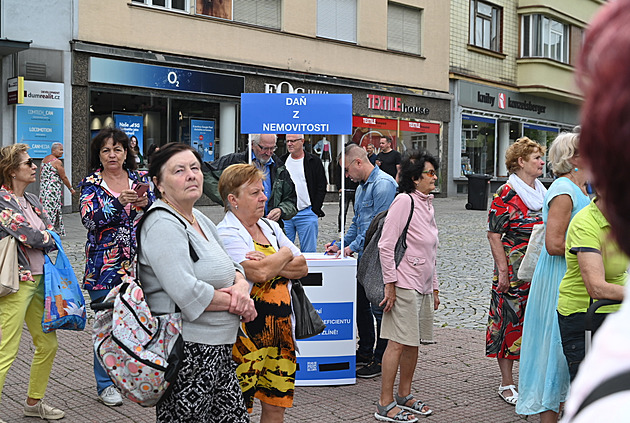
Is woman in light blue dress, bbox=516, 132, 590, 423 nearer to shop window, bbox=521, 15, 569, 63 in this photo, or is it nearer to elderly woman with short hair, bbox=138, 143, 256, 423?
elderly woman with short hair, bbox=138, 143, 256, 423

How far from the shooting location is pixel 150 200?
5.31m

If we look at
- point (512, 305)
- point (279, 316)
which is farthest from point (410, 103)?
point (279, 316)

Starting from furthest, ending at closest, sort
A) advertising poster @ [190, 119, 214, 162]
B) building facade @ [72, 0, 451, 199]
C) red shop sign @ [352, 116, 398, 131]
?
red shop sign @ [352, 116, 398, 131] < advertising poster @ [190, 119, 214, 162] < building facade @ [72, 0, 451, 199]

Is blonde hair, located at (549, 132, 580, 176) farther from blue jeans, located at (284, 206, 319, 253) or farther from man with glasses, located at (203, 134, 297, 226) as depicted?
blue jeans, located at (284, 206, 319, 253)

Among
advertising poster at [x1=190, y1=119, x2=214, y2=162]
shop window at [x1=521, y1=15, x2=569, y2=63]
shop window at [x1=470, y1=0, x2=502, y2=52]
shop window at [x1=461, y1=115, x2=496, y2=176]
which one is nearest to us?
advertising poster at [x1=190, y1=119, x2=214, y2=162]

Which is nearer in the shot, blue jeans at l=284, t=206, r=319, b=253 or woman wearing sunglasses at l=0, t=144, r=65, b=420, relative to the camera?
woman wearing sunglasses at l=0, t=144, r=65, b=420

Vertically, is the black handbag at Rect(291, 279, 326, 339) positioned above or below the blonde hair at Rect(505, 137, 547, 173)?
below

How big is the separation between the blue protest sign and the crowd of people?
1.80 feet

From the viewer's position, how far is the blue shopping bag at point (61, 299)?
493cm

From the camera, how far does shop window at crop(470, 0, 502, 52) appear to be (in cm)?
2988

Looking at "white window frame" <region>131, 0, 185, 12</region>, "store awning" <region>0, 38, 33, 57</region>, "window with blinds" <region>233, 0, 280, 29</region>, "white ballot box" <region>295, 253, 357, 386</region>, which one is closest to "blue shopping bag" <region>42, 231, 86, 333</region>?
"white ballot box" <region>295, 253, 357, 386</region>

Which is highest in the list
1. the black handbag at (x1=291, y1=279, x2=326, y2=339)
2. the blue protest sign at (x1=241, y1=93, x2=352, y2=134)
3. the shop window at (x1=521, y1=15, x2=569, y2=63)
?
the shop window at (x1=521, y1=15, x2=569, y2=63)

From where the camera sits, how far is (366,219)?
6543mm

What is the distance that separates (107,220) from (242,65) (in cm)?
1697
